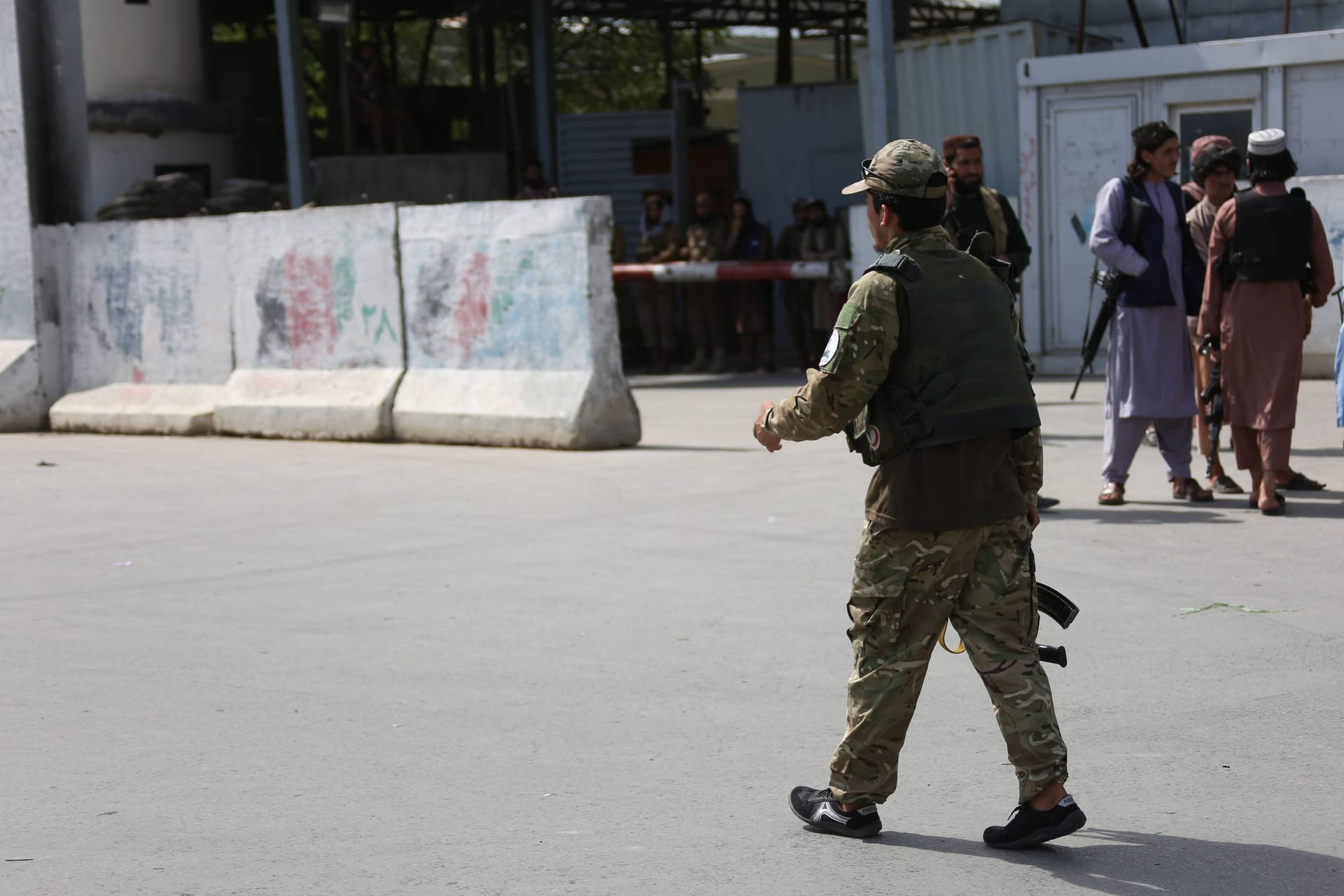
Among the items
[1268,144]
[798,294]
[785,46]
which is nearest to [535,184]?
[798,294]

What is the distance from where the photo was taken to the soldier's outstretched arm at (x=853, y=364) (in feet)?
12.6

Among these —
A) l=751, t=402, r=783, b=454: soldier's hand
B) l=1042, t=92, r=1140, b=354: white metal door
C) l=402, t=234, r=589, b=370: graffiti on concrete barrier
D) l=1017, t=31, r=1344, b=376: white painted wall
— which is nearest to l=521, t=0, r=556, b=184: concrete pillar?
l=1017, t=31, r=1344, b=376: white painted wall

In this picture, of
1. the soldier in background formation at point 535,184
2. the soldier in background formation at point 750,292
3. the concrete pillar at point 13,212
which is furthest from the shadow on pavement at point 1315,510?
A: the soldier in background formation at point 535,184

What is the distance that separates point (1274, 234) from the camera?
8367 mm

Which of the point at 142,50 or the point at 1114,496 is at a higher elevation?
the point at 142,50

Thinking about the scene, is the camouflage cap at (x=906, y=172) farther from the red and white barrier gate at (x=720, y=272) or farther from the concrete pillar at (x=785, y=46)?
the concrete pillar at (x=785, y=46)

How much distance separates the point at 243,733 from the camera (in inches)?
196

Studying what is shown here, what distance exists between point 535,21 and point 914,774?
1950 centimetres

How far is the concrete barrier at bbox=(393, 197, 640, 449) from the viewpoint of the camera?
11.3 meters

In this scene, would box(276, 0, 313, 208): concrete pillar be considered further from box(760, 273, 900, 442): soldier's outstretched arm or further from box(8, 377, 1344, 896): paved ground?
box(760, 273, 900, 442): soldier's outstretched arm

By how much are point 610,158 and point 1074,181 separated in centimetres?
949

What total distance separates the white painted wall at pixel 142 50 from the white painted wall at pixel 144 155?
53cm

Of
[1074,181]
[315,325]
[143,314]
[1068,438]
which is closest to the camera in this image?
[1068,438]

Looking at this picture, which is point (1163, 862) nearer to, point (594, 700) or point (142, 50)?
point (594, 700)
